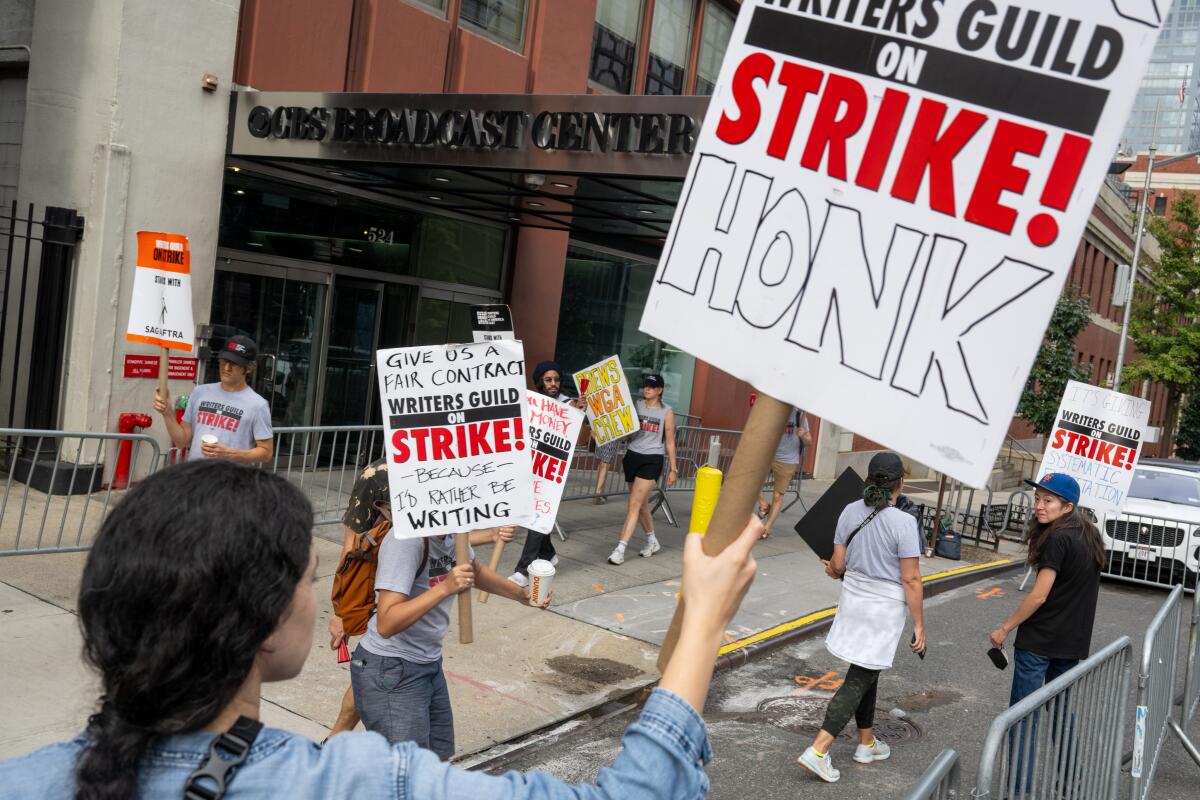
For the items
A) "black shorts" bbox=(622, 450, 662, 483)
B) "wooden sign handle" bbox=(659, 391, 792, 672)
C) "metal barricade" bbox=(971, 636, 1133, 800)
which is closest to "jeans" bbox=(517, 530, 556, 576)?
"black shorts" bbox=(622, 450, 662, 483)

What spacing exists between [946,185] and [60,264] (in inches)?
387

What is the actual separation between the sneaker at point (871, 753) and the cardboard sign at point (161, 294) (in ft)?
17.7

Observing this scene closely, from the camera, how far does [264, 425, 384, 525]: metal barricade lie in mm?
10516

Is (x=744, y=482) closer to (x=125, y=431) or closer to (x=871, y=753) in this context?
(x=871, y=753)

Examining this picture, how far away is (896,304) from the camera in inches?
81.3

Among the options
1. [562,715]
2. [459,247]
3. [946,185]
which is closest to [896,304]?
[946,185]

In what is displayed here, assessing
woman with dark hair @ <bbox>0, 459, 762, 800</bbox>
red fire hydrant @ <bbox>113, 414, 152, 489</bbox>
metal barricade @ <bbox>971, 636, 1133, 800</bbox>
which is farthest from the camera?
red fire hydrant @ <bbox>113, 414, 152, 489</bbox>

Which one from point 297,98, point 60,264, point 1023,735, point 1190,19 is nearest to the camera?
point 1023,735

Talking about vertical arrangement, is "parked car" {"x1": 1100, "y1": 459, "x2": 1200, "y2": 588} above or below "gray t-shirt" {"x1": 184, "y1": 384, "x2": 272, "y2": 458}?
below

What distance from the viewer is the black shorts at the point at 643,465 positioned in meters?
11.3

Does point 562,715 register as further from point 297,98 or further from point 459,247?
point 459,247

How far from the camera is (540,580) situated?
16.5 ft

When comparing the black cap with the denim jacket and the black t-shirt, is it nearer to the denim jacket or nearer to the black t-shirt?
the black t-shirt

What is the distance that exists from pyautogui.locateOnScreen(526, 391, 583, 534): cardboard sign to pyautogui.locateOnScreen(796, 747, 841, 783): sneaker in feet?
9.88
